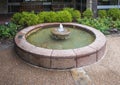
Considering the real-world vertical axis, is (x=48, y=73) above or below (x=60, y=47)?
below

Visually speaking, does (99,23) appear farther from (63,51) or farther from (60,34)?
(63,51)

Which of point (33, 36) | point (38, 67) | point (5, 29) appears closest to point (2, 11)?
point (5, 29)

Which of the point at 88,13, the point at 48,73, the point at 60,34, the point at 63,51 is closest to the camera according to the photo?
A: the point at 48,73

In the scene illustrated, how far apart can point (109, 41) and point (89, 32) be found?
804mm

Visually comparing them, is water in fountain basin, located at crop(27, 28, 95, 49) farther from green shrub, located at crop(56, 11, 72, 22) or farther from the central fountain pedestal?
green shrub, located at crop(56, 11, 72, 22)

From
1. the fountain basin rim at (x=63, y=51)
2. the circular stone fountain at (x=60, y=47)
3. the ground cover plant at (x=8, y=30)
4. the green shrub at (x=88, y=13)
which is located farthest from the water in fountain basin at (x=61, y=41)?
the green shrub at (x=88, y=13)

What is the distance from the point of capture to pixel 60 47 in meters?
6.77

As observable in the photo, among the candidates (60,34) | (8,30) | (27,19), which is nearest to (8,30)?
(8,30)

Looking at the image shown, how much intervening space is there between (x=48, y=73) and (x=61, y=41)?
5.99 ft

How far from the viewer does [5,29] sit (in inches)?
322

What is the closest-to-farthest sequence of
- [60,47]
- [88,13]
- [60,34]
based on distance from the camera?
[60,47] → [60,34] → [88,13]

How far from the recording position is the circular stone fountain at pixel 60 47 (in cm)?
580

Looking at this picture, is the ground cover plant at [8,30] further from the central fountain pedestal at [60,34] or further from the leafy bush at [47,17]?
the central fountain pedestal at [60,34]

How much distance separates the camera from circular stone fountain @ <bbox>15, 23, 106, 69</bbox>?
228 inches
